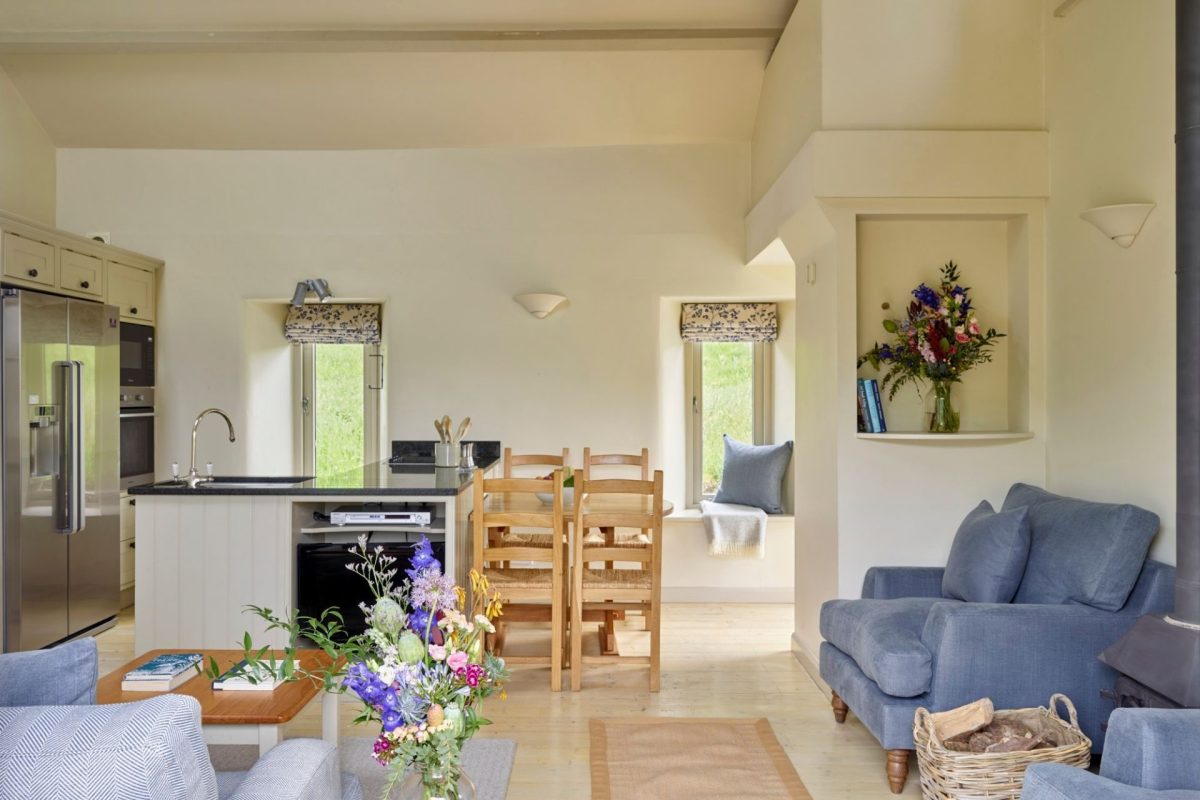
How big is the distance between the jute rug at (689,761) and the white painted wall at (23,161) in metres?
4.66

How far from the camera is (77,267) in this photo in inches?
195

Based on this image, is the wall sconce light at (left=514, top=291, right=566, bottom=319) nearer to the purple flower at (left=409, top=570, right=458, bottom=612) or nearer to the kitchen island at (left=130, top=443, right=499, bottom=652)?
the kitchen island at (left=130, top=443, right=499, bottom=652)

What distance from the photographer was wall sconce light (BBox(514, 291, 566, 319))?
18.8 feet

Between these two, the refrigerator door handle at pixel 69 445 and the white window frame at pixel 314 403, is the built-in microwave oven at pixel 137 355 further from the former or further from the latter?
the white window frame at pixel 314 403

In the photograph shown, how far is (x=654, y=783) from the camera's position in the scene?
3.04 m

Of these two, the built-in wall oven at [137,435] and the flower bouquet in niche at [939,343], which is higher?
the flower bouquet in niche at [939,343]

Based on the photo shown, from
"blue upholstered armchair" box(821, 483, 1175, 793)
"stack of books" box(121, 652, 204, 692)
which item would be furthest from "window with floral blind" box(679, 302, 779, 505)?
"stack of books" box(121, 652, 204, 692)

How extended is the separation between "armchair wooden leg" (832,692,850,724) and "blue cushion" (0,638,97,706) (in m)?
2.74

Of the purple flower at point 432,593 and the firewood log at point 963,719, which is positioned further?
the firewood log at point 963,719

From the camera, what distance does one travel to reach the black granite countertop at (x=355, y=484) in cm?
392

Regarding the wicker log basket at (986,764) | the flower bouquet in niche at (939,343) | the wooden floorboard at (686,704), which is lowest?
the wooden floorboard at (686,704)

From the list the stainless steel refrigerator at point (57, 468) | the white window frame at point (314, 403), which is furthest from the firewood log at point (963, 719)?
the white window frame at point (314, 403)

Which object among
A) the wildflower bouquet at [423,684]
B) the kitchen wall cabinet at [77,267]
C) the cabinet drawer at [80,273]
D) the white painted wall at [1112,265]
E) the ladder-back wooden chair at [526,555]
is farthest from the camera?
the cabinet drawer at [80,273]

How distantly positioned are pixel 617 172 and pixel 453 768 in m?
4.80
